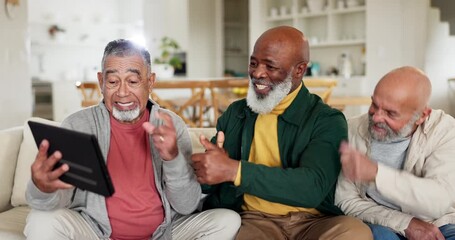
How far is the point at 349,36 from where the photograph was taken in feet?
24.3

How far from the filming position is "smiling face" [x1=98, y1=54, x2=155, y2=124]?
1.81 m

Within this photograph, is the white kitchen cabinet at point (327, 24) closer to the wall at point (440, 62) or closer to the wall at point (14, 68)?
the wall at point (440, 62)

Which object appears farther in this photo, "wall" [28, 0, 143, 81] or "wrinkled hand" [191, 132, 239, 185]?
"wall" [28, 0, 143, 81]

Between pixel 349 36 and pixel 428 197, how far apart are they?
19.6 ft

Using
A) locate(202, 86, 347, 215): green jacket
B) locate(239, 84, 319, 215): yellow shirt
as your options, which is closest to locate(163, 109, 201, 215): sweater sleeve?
locate(202, 86, 347, 215): green jacket

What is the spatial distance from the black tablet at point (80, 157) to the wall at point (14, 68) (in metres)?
3.34

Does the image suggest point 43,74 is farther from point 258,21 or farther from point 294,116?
point 294,116

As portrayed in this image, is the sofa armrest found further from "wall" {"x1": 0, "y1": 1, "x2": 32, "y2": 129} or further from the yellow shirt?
"wall" {"x1": 0, "y1": 1, "x2": 32, "y2": 129}

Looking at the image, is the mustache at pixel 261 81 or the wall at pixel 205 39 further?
the wall at pixel 205 39

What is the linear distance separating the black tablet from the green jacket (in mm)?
461

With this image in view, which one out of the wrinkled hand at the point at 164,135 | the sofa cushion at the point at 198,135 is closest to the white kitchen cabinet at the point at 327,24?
the sofa cushion at the point at 198,135

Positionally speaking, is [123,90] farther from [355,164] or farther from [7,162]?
[7,162]

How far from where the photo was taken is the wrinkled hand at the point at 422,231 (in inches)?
69.0

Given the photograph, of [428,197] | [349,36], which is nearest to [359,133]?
[428,197]
